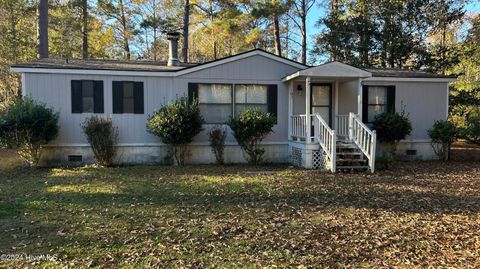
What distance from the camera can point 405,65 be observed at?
19.2 meters

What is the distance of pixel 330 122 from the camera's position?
11.7 m

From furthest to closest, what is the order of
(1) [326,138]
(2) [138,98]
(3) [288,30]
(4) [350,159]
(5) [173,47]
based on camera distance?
(3) [288,30] → (5) [173,47] → (2) [138,98] → (1) [326,138] → (4) [350,159]

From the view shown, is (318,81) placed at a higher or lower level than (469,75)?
lower

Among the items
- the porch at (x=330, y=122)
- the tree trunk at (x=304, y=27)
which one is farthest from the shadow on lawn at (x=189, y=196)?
the tree trunk at (x=304, y=27)

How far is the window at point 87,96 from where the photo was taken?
1016 cm

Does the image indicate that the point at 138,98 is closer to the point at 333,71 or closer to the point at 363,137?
the point at 333,71

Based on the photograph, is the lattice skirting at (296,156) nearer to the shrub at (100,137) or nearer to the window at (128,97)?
the window at (128,97)

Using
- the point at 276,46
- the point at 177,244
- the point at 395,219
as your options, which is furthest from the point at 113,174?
the point at 276,46

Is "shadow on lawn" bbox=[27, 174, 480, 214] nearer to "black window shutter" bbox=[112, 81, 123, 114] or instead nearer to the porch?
the porch

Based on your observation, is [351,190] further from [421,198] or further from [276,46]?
[276,46]

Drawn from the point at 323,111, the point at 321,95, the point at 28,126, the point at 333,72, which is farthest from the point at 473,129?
the point at 28,126

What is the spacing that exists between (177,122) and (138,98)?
161 cm

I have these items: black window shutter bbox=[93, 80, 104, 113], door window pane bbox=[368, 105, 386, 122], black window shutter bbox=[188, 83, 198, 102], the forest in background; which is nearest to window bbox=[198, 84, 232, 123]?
black window shutter bbox=[188, 83, 198, 102]

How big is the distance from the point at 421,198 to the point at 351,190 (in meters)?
1.21
